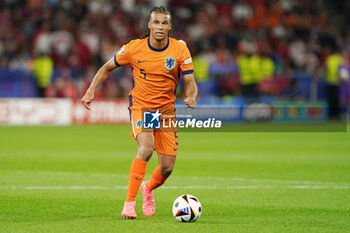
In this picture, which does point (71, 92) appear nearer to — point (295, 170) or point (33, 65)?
point (33, 65)

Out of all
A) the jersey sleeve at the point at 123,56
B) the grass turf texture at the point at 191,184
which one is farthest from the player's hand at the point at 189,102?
the grass turf texture at the point at 191,184

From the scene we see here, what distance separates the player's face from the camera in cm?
725

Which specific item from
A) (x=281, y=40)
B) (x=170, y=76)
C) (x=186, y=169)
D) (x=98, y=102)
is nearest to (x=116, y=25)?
(x=98, y=102)

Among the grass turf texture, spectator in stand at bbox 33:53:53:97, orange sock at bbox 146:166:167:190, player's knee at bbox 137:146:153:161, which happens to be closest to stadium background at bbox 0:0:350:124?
spectator in stand at bbox 33:53:53:97

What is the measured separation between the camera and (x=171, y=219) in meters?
7.04

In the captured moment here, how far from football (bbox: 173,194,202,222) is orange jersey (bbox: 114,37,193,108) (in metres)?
1.10

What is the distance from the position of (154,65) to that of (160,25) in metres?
0.42

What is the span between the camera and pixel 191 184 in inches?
393

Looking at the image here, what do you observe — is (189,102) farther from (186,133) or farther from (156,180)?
(186,133)

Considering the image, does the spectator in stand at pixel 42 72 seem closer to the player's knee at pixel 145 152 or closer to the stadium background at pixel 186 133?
the stadium background at pixel 186 133

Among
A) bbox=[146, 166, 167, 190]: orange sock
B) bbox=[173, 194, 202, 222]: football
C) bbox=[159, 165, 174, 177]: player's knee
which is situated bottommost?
bbox=[173, 194, 202, 222]: football

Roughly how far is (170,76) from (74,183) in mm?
3186

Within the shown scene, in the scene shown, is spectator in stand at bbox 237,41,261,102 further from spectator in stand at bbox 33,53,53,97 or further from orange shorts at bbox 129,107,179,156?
orange shorts at bbox 129,107,179,156

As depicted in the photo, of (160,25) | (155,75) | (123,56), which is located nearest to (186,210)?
(155,75)
